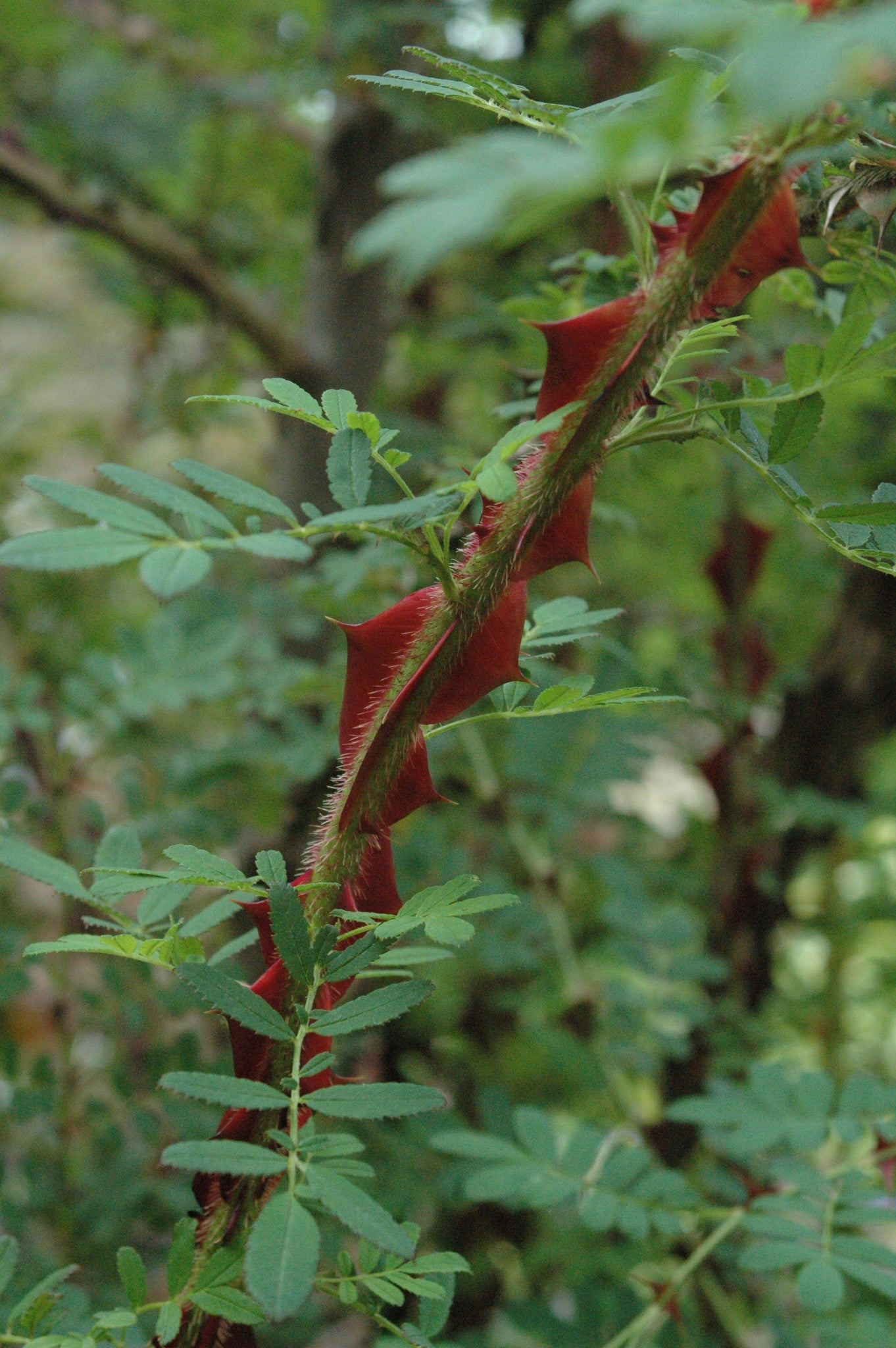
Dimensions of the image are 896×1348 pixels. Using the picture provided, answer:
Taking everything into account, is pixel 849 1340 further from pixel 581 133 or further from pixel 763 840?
pixel 581 133

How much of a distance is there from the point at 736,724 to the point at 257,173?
1163 mm

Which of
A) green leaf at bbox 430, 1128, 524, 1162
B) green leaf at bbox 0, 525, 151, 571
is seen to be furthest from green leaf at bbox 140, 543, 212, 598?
green leaf at bbox 430, 1128, 524, 1162

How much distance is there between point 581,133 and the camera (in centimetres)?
29

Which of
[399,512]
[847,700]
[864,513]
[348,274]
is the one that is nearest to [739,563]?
[847,700]

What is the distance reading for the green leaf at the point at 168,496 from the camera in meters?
0.28

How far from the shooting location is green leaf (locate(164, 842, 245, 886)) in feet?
0.99

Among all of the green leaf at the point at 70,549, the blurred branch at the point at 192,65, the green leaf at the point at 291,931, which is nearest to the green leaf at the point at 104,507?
the green leaf at the point at 70,549

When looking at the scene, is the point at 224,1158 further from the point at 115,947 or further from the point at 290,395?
the point at 290,395

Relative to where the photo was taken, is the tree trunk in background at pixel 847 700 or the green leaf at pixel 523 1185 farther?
the tree trunk in background at pixel 847 700

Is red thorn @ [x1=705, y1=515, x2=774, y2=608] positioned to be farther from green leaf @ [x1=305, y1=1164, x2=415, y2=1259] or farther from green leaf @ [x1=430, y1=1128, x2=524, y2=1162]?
green leaf @ [x1=305, y1=1164, x2=415, y2=1259]

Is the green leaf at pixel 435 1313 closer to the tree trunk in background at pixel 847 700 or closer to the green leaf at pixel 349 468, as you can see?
the green leaf at pixel 349 468

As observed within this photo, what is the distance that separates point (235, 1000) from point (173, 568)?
0.13m

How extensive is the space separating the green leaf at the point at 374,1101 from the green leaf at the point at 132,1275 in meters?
0.09

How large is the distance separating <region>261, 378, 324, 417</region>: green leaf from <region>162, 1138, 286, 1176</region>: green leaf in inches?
8.0
